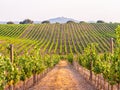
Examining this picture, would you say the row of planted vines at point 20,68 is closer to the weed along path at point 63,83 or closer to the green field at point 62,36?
the weed along path at point 63,83

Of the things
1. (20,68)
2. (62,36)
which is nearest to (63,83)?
(20,68)

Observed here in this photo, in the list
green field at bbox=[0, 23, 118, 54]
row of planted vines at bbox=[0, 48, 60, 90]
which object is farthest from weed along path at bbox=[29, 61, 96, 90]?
green field at bbox=[0, 23, 118, 54]

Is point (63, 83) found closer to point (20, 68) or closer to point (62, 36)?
point (20, 68)

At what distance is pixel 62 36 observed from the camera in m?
133

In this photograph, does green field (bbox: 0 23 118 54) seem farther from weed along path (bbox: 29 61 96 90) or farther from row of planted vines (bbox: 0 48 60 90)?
row of planted vines (bbox: 0 48 60 90)

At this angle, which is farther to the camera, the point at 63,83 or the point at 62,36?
the point at 62,36

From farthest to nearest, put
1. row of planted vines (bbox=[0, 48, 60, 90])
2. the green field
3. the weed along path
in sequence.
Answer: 1. the green field
2. the weed along path
3. row of planted vines (bbox=[0, 48, 60, 90])

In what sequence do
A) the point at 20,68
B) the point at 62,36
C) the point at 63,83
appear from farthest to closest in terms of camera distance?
the point at 62,36 → the point at 63,83 → the point at 20,68

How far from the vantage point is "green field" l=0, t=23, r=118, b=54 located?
385 feet

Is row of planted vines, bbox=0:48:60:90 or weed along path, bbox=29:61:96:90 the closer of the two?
row of planted vines, bbox=0:48:60:90

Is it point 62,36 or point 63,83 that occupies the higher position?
point 62,36

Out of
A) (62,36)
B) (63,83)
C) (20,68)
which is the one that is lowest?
(63,83)

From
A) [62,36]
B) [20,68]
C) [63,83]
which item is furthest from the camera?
[62,36]

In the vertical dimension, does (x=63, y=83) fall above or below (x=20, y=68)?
below
